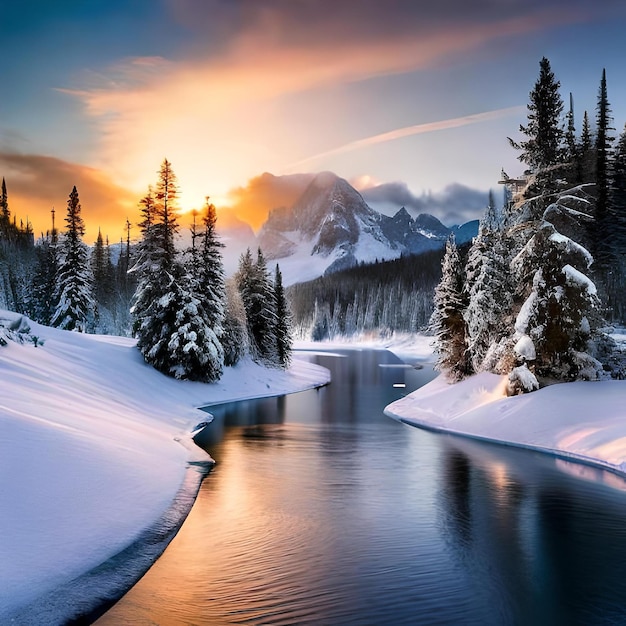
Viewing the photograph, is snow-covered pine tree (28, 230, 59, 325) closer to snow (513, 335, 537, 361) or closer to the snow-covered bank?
the snow-covered bank

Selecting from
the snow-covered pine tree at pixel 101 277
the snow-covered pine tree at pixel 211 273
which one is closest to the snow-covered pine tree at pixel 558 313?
the snow-covered pine tree at pixel 211 273

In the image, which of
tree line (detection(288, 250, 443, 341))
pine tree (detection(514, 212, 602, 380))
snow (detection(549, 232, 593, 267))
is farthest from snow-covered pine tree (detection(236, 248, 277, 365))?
tree line (detection(288, 250, 443, 341))

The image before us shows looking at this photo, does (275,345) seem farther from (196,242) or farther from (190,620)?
(190,620)

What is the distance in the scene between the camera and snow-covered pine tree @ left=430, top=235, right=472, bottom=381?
1501 inches

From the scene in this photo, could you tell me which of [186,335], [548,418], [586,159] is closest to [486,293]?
[548,418]

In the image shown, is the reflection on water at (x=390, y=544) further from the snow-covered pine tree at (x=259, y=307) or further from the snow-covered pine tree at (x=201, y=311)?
the snow-covered pine tree at (x=259, y=307)

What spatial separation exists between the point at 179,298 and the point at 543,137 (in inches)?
1059

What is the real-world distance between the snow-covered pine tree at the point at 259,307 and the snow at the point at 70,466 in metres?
26.9

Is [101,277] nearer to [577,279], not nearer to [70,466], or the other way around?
[577,279]

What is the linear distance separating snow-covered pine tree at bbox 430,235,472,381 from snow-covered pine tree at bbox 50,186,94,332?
33.6m

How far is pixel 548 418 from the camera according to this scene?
972 inches

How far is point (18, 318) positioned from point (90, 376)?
5161 millimetres

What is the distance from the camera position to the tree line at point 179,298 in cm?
4044

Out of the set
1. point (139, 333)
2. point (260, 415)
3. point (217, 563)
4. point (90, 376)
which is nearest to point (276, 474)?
point (217, 563)
